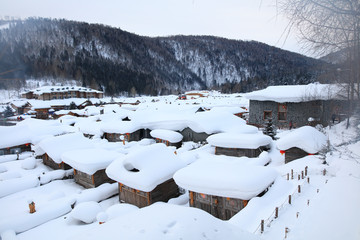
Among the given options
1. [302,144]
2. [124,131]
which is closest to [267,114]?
[302,144]

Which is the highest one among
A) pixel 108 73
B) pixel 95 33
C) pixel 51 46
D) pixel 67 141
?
pixel 95 33

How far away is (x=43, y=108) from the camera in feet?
195

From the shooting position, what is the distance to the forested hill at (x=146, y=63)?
105 m

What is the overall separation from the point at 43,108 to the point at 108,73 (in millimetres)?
61963

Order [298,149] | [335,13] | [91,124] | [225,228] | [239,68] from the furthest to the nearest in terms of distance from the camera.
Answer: [239,68]
[91,124]
[298,149]
[225,228]
[335,13]

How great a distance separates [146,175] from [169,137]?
11331mm

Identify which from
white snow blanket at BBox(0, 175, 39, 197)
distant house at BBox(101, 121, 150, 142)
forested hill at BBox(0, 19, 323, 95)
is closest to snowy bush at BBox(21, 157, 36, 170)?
white snow blanket at BBox(0, 175, 39, 197)

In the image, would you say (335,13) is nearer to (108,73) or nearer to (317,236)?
(317,236)

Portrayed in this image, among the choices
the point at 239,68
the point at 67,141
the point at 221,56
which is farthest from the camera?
the point at 221,56

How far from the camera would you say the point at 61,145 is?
18.8 m

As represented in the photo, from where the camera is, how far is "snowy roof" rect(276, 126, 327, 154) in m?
14.5

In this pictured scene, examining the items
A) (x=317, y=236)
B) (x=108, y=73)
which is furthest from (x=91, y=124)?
(x=108, y=73)

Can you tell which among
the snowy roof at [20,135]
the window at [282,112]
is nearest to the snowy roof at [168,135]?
the window at [282,112]

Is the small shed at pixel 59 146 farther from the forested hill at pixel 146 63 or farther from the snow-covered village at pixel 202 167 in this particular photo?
the forested hill at pixel 146 63
